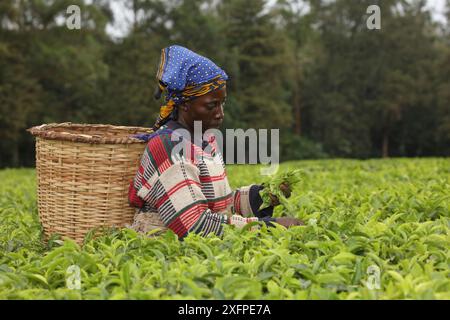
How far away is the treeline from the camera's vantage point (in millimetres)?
22234

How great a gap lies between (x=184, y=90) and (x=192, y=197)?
0.61 meters

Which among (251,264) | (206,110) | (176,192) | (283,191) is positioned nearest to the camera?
(251,264)

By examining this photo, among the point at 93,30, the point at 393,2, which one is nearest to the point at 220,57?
the point at 93,30

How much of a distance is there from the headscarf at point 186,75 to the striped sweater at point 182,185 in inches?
8.3

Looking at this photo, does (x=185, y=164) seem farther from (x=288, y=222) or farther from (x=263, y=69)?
(x=263, y=69)

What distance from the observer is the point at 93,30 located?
24.2 m

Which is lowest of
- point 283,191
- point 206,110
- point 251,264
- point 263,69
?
point 251,264

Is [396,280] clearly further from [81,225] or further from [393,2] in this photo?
[393,2]

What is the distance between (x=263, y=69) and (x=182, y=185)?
24.3 metres

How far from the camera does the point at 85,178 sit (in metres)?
2.98

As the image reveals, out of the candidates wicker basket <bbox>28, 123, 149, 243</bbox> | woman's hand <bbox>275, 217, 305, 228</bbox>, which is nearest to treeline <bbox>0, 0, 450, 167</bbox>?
wicker basket <bbox>28, 123, 149, 243</bbox>

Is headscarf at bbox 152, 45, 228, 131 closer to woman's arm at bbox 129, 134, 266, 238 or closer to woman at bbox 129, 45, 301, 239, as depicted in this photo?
woman at bbox 129, 45, 301, 239

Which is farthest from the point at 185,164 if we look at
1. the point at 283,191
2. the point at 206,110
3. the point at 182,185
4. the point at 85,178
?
the point at 283,191

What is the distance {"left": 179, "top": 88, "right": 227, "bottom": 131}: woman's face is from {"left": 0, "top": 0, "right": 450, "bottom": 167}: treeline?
18.5 metres
